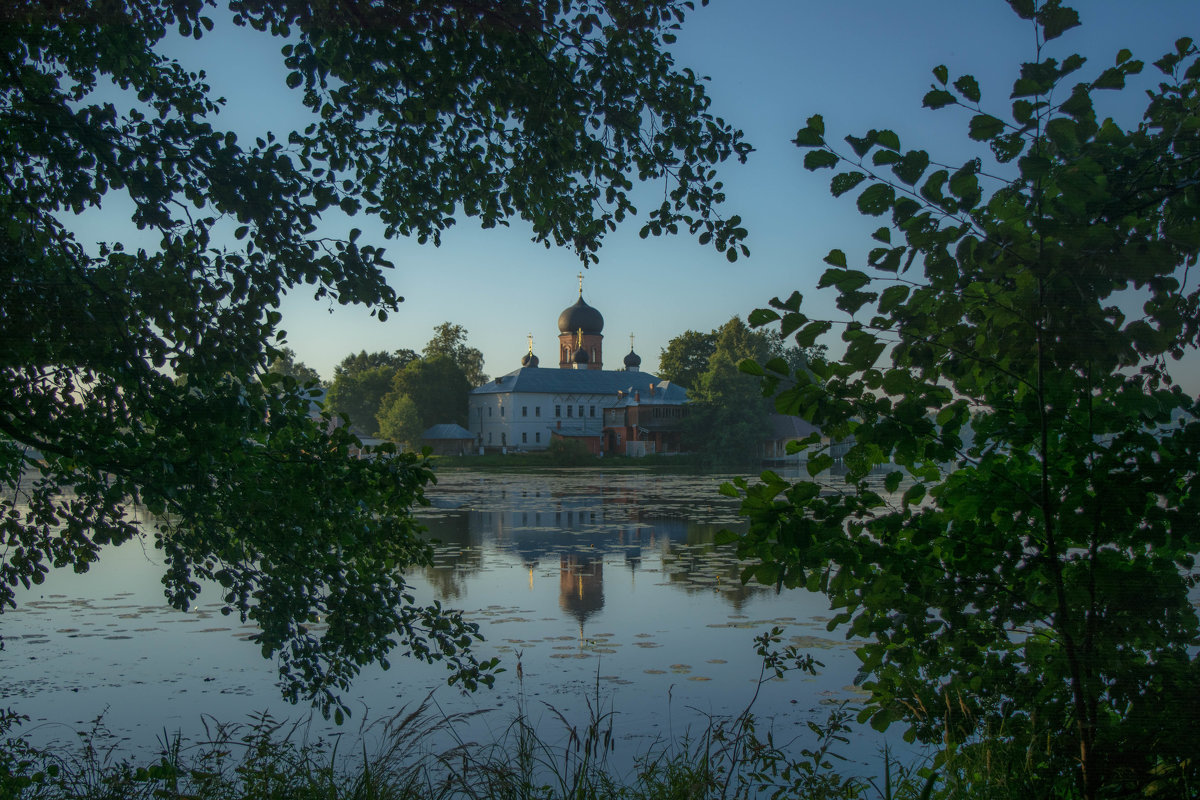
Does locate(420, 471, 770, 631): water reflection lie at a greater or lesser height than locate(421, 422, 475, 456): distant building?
lesser

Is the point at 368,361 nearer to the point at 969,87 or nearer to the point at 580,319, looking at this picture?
the point at 580,319

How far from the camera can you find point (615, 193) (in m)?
Result: 4.73

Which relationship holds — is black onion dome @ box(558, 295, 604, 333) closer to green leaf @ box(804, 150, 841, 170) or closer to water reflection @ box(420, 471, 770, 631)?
water reflection @ box(420, 471, 770, 631)

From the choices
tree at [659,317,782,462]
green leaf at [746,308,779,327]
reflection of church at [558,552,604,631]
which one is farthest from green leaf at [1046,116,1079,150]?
tree at [659,317,782,462]

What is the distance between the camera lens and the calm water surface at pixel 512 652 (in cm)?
590

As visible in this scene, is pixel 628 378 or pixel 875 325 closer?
pixel 875 325

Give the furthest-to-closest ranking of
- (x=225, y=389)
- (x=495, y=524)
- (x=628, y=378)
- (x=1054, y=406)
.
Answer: (x=628, y=378)
(x=495, y=524)
(x=225, y=389)
(x=1054, y=406)

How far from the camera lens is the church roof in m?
72.7

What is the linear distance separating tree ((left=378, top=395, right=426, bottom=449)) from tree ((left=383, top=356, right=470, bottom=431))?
0.99 meters

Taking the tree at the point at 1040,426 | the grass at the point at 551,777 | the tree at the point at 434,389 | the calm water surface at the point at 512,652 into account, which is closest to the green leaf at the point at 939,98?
the tree at the point at 1040,426

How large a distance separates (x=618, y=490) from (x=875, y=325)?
27536 millimetres

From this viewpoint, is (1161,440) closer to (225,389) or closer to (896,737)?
(225,389)

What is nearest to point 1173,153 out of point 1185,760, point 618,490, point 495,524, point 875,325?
point 875,325

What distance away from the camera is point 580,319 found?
81.5 metres
